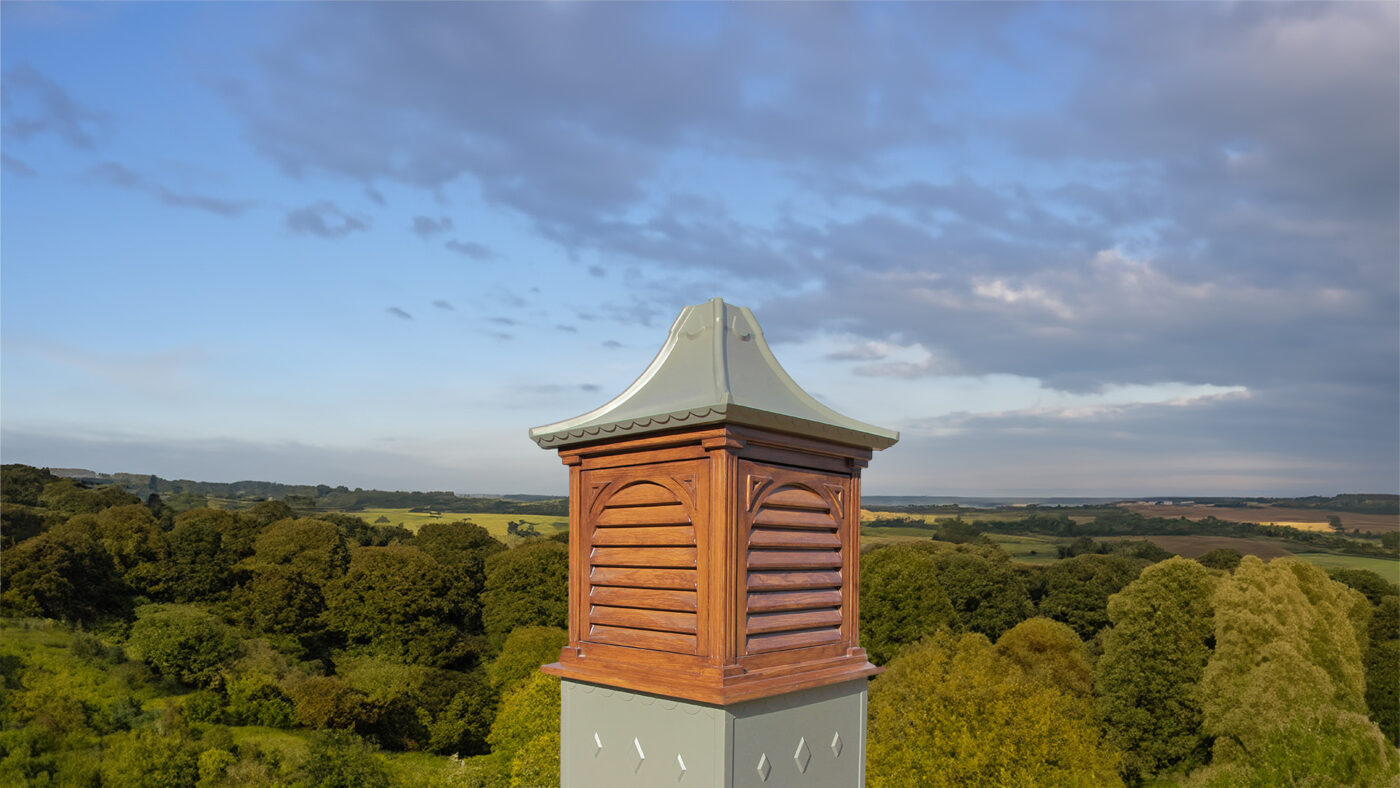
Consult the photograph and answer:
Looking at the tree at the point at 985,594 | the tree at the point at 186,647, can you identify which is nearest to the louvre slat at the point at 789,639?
the tree at the point at 186,647

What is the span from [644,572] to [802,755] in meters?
1.60

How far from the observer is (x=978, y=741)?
67.9ft

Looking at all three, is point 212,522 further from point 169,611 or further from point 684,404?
point 684,404

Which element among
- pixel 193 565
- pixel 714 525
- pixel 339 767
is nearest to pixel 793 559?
pixel 714 525

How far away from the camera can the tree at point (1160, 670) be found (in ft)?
100.0

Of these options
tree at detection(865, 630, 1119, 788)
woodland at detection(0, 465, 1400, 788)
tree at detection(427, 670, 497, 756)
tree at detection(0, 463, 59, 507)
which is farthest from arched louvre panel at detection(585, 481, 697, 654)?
tree at detection(0, 463, 59, 507)

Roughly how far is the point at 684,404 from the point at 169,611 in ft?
132

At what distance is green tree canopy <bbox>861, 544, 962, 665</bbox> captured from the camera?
38125 mm

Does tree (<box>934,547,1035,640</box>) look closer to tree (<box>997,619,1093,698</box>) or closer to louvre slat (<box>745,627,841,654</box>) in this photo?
tree (<box>997,619,1093,698</box>)

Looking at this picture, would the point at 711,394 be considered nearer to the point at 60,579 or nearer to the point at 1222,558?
the point at 60,579

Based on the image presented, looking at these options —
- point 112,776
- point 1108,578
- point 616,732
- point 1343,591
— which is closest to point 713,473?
point 616,732

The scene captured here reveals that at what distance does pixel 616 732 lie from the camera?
19.5 ft

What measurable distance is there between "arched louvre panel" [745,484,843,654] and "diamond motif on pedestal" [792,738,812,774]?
629mm

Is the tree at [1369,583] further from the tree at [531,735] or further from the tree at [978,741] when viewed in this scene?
the tree at [531,735]
